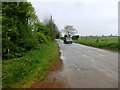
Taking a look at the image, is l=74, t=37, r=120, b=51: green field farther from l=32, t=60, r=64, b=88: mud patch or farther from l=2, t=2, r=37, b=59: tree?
l=32, t=60, r=64, b=88: mud patch

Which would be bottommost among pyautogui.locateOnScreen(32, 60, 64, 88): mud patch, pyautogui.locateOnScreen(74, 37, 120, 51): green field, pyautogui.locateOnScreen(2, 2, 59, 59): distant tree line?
pyautogui.locateOnScreen(32, 60, 64, 88): mud patch

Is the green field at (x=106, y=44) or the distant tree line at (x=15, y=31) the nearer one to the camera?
the distant tree line at (x=15, y=31)

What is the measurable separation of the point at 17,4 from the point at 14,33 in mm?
3789

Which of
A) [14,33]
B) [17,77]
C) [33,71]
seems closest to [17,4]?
[14,33]

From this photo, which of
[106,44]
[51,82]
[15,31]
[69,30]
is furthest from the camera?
[69,30]

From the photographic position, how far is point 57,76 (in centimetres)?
1330

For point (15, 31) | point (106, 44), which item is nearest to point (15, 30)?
point (15, 31)

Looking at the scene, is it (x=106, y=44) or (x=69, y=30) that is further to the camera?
(x=69, y=30)

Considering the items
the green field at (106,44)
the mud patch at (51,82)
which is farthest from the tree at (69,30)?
the mud patch at (51,82)

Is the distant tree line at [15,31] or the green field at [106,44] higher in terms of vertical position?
the distant tree line at [15,31]

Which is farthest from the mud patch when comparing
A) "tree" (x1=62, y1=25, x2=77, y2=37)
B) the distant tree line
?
"tree" (x1=62, y1=25, x2=77, y2=37)

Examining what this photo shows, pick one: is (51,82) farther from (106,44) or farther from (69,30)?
(69,30)

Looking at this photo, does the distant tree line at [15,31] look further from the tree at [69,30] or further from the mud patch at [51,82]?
the tree at [69,30]

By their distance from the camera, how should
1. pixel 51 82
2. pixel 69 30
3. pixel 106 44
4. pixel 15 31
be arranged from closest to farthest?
pixel 51 82
pixel 15 31
pixel 106 44
pixel 69 30
